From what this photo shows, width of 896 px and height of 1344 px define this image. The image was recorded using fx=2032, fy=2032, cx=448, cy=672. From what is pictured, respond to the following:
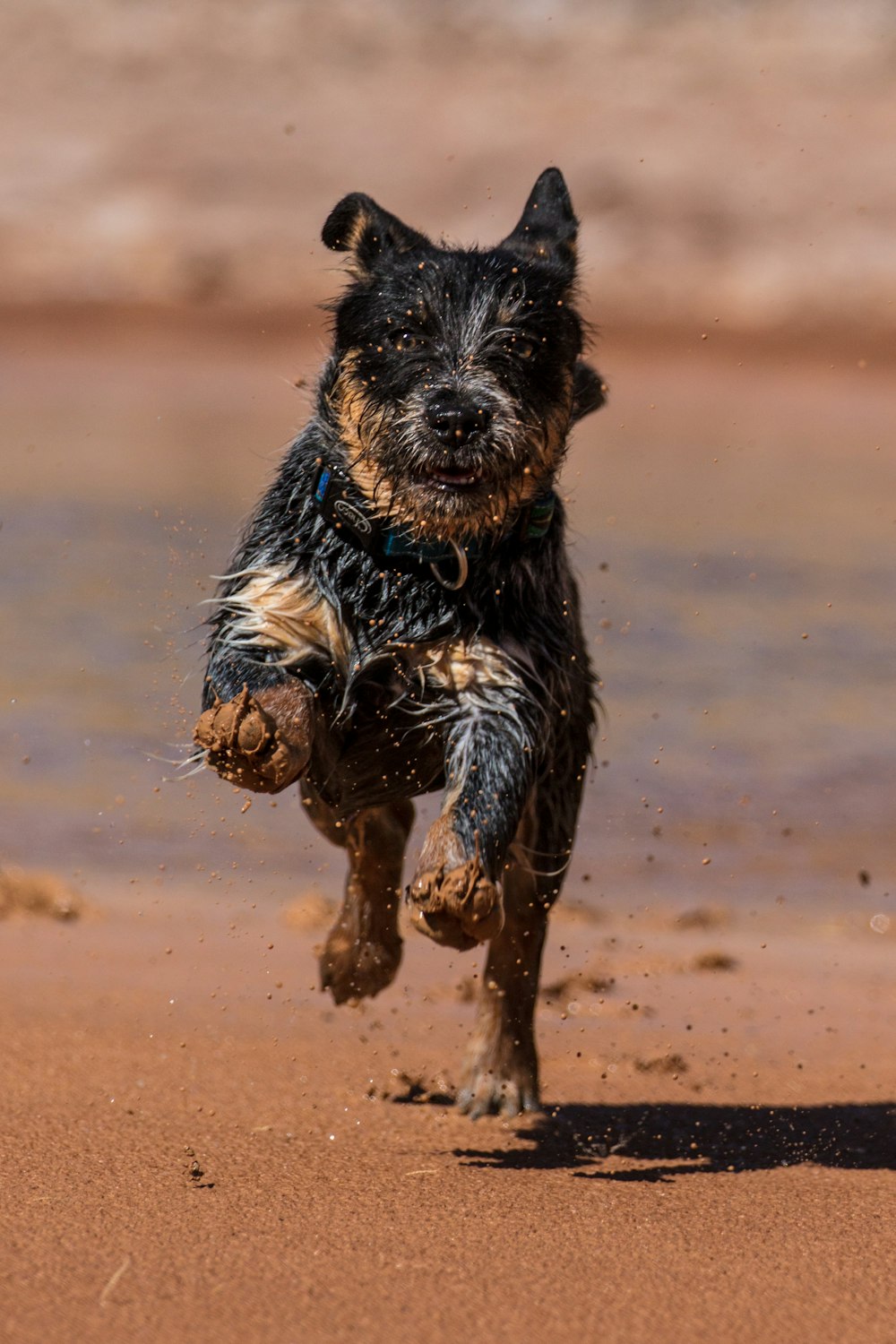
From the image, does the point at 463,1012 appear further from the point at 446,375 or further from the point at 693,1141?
the point at 446,375

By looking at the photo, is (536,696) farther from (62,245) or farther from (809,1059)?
(62,245)

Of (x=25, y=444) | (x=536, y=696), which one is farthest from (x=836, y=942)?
(x=25, y=444)

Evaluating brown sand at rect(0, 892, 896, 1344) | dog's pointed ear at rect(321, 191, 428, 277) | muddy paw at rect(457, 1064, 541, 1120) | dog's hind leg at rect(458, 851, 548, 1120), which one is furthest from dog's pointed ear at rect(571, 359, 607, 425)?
brown sand at rect(0, 892, 896, 1344)

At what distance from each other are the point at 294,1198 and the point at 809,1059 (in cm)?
279

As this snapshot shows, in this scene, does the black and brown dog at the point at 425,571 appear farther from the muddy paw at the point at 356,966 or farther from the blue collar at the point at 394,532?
the muddy paw at the point at 356,966

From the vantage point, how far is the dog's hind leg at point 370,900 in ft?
21.8

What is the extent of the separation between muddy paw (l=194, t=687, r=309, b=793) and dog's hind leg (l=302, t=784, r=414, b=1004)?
4.35 ft

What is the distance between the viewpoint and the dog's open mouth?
18.0 ft

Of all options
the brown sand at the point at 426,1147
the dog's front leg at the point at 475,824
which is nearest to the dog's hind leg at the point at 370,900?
the brown sand at the point at 426,1147

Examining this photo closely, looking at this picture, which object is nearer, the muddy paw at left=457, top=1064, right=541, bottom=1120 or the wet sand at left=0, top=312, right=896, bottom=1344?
the wet sand at left=0, top=312, right=896, bottom=1344

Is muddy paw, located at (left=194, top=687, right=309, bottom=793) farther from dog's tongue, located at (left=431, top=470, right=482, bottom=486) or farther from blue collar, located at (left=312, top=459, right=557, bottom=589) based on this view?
dog's tongue, located at (left=431, top=470, right=482, bottom=486)

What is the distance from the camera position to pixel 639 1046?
7.09 m

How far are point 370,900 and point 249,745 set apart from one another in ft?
5.28

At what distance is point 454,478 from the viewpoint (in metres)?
5.51
